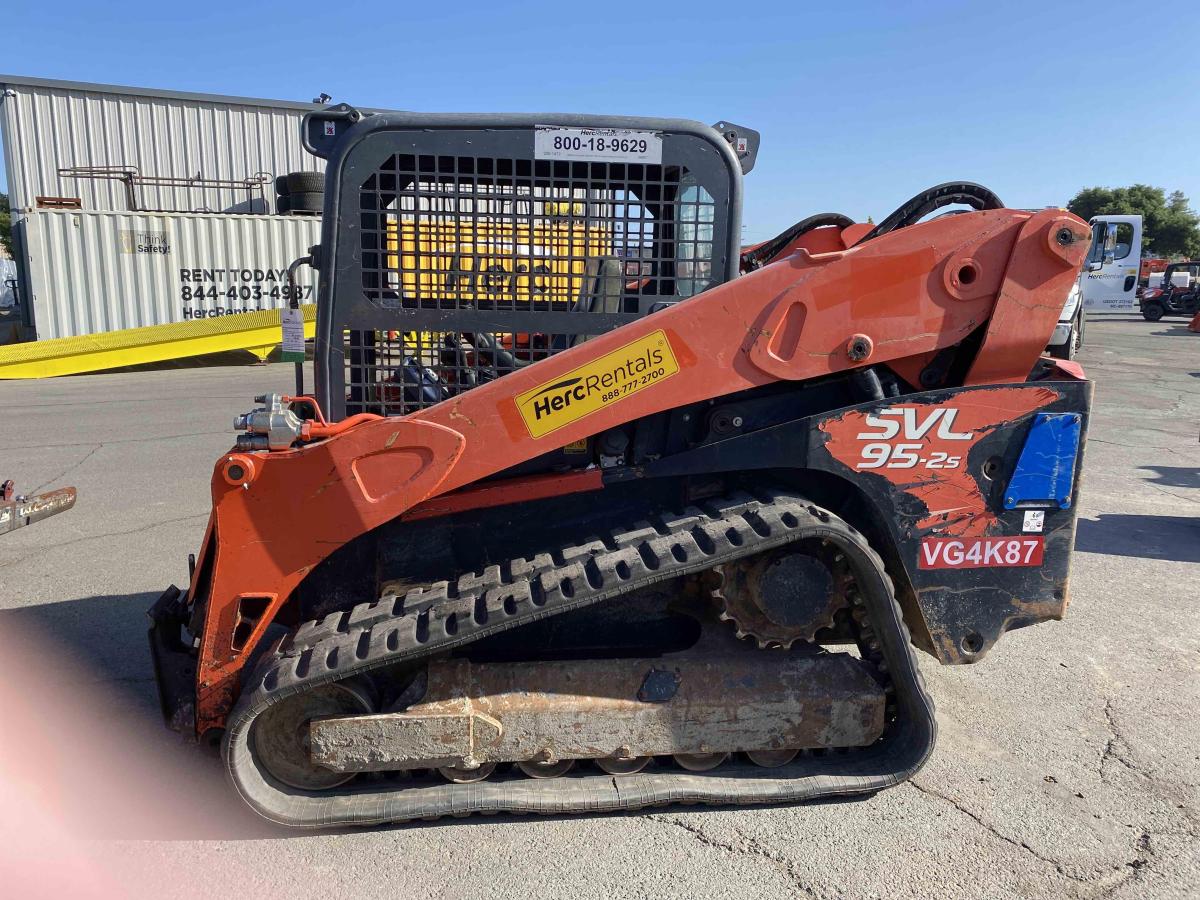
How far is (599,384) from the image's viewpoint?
2.68 meters

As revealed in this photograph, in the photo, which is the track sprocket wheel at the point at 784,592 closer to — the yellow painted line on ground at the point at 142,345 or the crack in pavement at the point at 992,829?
Answer: the crack in pavement at the point at 992,829

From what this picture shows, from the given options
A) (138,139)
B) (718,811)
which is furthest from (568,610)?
(138,139)

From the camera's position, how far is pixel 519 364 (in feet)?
10.9

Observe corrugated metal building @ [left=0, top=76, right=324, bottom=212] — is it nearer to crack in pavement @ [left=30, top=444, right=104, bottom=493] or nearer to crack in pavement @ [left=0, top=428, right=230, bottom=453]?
crack in pavement @ [left=0, top=428, right=230, bottom=453]

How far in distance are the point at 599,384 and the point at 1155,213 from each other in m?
59.8

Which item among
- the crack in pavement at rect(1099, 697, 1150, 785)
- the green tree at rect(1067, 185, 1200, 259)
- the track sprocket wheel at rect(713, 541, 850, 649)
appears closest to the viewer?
the track sprocket wheel at rect(713, 541, 850, 649)

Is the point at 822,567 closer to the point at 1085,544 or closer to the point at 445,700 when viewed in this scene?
the point at 445,700

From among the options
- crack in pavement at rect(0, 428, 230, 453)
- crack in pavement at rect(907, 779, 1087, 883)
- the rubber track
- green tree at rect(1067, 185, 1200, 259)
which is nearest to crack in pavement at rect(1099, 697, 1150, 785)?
crack in pavement at rect(907, 779, 1087, 883)

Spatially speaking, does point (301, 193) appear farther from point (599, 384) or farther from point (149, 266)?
point (599, 384)

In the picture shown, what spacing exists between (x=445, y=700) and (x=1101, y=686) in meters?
2.79

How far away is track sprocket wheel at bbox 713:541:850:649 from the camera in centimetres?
281

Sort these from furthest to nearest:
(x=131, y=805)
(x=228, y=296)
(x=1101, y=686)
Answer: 1. (x=228, y=296)
2. (x=1101, y=686)
3. (x=131, y=805)

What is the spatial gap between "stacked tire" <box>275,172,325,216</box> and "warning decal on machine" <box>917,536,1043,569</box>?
1698cm

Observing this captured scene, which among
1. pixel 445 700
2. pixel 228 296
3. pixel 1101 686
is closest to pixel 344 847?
pixel 445 700
